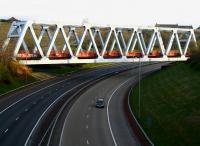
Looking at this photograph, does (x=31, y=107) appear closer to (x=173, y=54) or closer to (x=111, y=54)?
(x=111, y=54)

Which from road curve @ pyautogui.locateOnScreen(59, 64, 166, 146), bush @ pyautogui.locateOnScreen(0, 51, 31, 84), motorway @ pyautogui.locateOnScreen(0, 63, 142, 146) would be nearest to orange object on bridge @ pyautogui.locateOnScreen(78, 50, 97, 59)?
motorway @ pyautogui.locateOnScreen(0, 63, 142, 146)

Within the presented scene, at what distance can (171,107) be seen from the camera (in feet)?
216

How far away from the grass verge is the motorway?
13015 mm

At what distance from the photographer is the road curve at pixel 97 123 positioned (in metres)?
48.1

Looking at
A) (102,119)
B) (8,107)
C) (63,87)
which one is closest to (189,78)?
(63,87)

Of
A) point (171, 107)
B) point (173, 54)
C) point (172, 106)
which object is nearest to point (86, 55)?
point (173, 54)

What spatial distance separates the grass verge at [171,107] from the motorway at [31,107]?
1302 cm

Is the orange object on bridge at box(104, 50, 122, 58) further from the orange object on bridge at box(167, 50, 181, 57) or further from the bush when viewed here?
the bush

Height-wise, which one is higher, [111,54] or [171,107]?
[111,54]

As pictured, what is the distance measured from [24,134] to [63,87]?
130 feet

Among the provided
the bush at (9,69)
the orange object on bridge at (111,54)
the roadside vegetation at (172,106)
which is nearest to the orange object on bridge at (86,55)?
the orange object on bridge at (111,54)

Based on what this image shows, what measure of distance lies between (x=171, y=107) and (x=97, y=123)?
1477 cm

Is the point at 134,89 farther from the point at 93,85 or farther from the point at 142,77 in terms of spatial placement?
the point at 142,77

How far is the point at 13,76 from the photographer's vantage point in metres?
91.5
